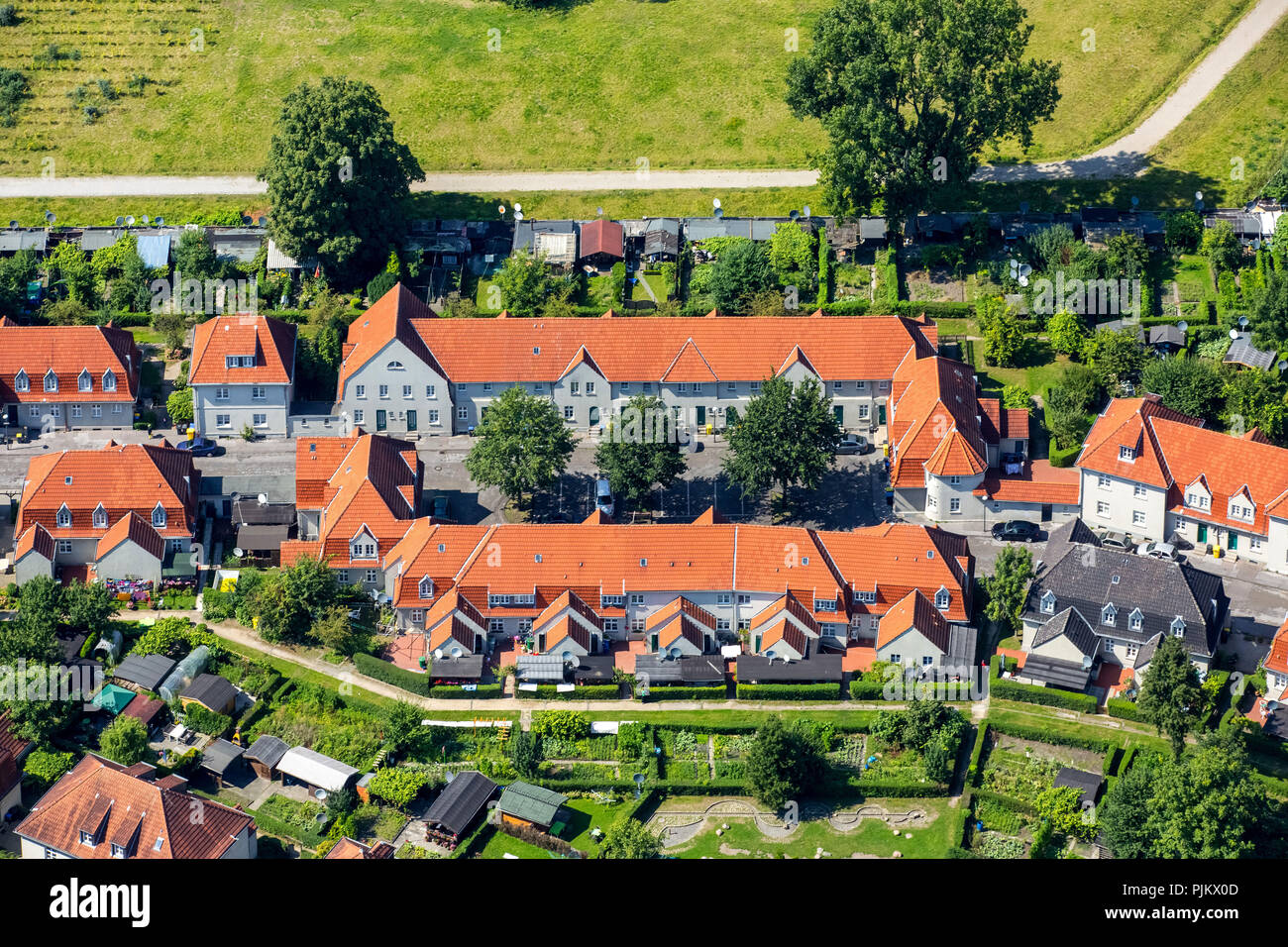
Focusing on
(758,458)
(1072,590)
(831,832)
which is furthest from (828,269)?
(831,832)

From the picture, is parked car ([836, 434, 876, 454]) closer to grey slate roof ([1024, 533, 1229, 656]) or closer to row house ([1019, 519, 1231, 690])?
grey slate roof ([1024, 533, 1229, 656])

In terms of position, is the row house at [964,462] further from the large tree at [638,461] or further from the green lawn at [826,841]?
the green lawn at [826,841]

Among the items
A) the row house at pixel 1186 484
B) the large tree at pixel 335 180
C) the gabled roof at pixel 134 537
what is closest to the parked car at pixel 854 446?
the row house at pixel 1186 484

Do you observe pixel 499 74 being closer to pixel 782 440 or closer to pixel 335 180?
pixel 335 180

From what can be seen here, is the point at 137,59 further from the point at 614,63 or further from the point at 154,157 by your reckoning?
the point at 614,63

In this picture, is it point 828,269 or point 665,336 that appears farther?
point 828,269

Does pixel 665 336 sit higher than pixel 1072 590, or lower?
higher
